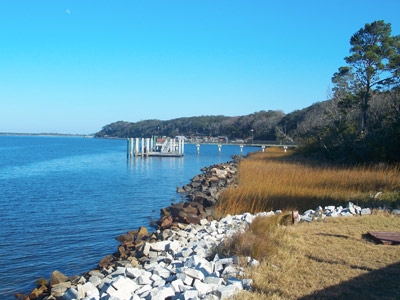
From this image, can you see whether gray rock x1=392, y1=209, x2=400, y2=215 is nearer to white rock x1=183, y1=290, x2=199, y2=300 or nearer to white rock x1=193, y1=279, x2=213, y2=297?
white rock x1=193, y1=279, x2=213, y2=297

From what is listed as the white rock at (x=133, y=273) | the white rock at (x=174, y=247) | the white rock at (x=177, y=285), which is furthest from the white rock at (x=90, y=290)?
the white rock at (x=174, y=247)

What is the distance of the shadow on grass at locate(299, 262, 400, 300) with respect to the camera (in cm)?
470

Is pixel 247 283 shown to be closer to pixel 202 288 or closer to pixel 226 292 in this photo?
pixel 226 292

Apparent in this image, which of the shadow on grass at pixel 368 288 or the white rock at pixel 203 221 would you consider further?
the white rock at pixel 203 221

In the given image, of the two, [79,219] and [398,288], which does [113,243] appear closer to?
[79,219]

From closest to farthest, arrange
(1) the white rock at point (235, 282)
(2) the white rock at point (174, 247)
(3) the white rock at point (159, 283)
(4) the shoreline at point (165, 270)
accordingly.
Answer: (1) the white rock at point (235, 282)
(4) the shoreline at point (165, 270)
(3) the white rock at point (159, 283)
(2) the white rock at point (174, 247)

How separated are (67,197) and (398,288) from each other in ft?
52.6

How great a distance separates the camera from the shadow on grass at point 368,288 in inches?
185

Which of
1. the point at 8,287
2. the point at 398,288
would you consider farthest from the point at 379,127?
the point at 8,287

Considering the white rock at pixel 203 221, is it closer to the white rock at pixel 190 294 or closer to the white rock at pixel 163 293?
the white rock at pixel 163 293

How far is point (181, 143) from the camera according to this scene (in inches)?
2154

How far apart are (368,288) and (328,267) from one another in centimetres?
81

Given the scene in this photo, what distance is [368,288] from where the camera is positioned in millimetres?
4934

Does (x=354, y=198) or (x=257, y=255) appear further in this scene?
(x=354, y=198)
